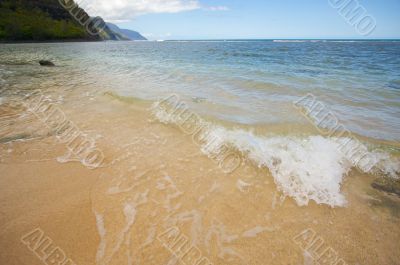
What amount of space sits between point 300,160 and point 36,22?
350ft

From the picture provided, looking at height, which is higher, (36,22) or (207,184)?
(36,22)

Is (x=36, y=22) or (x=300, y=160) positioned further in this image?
(x=36, y=22)

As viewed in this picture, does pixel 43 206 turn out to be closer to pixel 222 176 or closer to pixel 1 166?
pixel 1 166

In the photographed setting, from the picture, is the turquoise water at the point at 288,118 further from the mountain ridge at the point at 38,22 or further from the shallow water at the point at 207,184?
the mountain ridge at the point at 38,22

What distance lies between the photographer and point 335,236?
2.90 meters

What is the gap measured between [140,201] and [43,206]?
1.29 m

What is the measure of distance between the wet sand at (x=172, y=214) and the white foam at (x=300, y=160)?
0.62 feet

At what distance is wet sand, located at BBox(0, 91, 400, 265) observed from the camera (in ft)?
8.61

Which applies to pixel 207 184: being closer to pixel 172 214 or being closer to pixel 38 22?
pixel 172 214

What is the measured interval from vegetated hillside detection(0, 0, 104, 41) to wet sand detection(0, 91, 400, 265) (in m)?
88.9

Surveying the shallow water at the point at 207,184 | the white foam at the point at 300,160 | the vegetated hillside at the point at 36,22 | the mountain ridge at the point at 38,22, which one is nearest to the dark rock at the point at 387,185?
the shallow water at the point at 207,184

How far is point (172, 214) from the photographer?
3139 millimetres

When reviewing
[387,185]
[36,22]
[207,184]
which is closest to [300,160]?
[387,185]

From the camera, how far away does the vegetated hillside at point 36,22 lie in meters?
71.7
